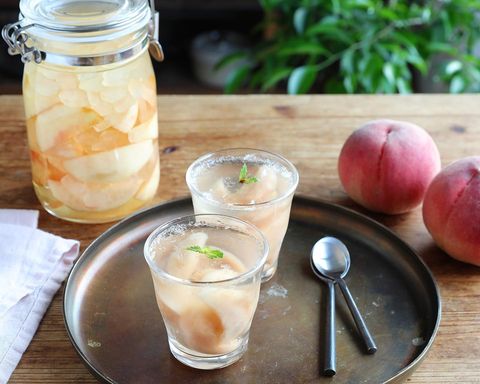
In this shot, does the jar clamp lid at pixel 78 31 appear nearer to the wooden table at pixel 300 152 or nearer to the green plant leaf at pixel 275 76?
the wooden table at pixel 300 152

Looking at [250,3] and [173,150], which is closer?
[173,150]

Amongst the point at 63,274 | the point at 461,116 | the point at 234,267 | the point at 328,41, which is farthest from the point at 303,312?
the point at 328,41

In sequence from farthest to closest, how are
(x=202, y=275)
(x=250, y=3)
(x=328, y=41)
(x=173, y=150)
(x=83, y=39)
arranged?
→ (x=250, y=3) < (x=328, y=41) < (x=173, y=150) < (x=83, y=39) < (x=202, y=275)

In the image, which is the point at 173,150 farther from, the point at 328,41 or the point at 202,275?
the point at 328,41

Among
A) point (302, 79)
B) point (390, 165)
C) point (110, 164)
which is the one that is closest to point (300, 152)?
point (390, 165)

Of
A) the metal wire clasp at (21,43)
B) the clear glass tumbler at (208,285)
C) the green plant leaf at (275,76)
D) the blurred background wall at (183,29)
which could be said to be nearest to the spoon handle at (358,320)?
the clear glass tumbler at (208,285)
